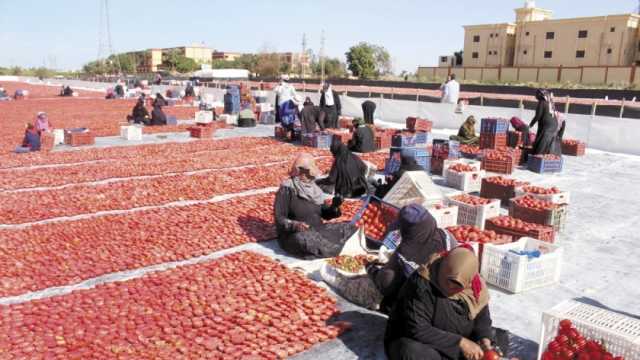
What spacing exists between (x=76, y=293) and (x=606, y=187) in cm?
939

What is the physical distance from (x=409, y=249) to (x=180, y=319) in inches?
79.1

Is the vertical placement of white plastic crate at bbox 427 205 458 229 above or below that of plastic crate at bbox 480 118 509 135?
below

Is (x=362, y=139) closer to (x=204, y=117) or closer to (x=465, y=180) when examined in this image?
(x=465, y=180)

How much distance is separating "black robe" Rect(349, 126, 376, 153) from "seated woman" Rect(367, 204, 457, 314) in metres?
8.70

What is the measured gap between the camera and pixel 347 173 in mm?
8406

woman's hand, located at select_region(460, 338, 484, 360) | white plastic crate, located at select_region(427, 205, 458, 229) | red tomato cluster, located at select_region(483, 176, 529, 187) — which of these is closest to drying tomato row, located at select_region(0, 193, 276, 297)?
white plastic crate, located at select_region(427, 205, 458, 229)

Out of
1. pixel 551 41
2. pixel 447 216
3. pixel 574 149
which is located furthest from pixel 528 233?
pixel 551 41

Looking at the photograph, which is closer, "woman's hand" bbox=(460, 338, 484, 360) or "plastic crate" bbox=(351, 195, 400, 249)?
"woman's hand" bbox=(460, 338, 484, 360)

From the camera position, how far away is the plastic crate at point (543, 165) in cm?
1110

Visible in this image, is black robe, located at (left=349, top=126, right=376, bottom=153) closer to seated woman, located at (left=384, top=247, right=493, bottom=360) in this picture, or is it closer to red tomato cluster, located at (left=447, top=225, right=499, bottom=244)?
red tomato cluster, located at (left=447, top=225, right=499, bottom=244)

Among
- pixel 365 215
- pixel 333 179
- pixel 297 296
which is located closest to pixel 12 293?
pixel 297 296

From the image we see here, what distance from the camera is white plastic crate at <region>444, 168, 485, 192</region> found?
9453 mm

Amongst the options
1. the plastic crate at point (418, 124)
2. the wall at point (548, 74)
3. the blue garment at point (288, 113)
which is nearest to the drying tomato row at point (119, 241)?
the blue garment at point (288, 113)

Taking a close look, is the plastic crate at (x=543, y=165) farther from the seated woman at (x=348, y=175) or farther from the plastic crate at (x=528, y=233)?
the plastic crate at (x=528, y=233)
